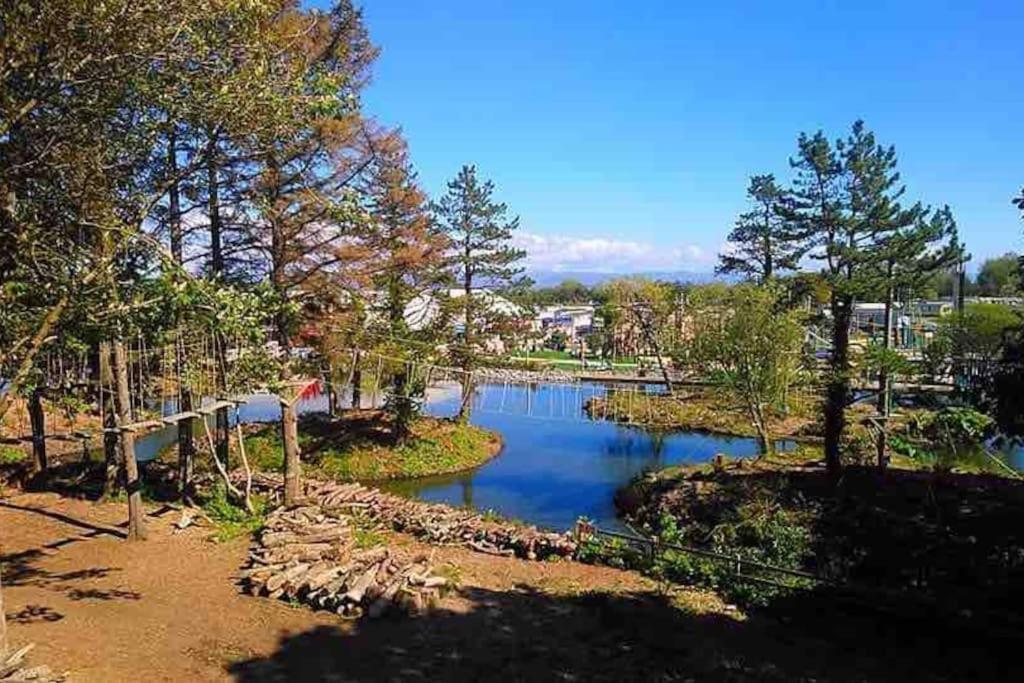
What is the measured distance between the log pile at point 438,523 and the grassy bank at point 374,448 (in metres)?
5.54

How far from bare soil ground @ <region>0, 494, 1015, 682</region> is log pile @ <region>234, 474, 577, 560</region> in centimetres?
94

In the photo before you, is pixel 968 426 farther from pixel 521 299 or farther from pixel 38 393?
pixel 38 393

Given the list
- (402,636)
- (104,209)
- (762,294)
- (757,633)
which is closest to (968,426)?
(762,294)

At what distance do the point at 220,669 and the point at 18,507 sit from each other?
9.30m

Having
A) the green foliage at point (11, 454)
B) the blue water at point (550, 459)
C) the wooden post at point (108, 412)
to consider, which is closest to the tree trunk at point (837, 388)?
the blue water at point (550, 459)

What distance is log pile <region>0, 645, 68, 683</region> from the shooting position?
5935 mm

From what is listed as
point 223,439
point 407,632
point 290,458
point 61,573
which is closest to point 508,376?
point 223,439

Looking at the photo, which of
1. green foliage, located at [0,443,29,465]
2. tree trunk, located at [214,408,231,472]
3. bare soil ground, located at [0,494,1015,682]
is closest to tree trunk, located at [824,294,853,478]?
bare soil ground, located at [0,494,1015,682]

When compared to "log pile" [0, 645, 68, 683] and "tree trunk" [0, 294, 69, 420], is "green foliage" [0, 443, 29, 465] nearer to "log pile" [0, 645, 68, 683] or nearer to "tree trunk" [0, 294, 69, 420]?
"log pile" [0, 645, 68, 683]

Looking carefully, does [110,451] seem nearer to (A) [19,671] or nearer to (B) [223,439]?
(B) [223,439]

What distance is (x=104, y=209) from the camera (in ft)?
21.1

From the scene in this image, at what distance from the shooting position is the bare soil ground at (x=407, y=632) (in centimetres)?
757

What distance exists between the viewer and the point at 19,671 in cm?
614

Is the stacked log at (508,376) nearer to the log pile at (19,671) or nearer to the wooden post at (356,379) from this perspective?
the wooden post at (356,379)
